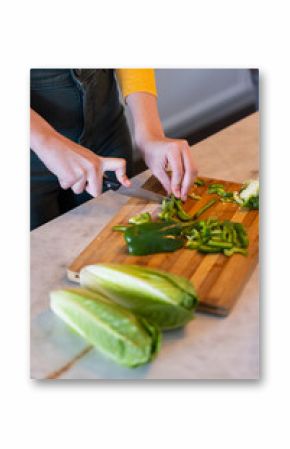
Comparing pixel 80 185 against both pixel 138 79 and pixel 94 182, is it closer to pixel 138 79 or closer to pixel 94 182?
pixel 94 182

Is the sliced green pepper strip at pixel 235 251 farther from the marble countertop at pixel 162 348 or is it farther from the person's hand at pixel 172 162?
the person's hand at pixel 172 162

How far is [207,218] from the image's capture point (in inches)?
66.2

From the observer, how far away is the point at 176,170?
172 centimetres

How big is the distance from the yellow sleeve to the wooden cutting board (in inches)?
10.7

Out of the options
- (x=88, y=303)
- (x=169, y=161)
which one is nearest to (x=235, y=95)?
(x=169, y=161)

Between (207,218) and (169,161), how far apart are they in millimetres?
156

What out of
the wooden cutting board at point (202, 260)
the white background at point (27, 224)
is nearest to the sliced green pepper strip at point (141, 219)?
the wooden cutting board at point (202, 260)

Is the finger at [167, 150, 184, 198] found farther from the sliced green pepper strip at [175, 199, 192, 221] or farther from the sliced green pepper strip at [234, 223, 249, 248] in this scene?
the sliced green pepper strip at [234, 223, 249, 248]

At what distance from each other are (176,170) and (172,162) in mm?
27

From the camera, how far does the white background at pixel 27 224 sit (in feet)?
5.03

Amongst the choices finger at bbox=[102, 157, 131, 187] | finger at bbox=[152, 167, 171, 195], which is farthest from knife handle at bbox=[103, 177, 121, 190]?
finger at bbox=[152, 167, 171, 195]

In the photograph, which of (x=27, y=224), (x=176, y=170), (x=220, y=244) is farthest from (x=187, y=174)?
(x=27, y=224)
